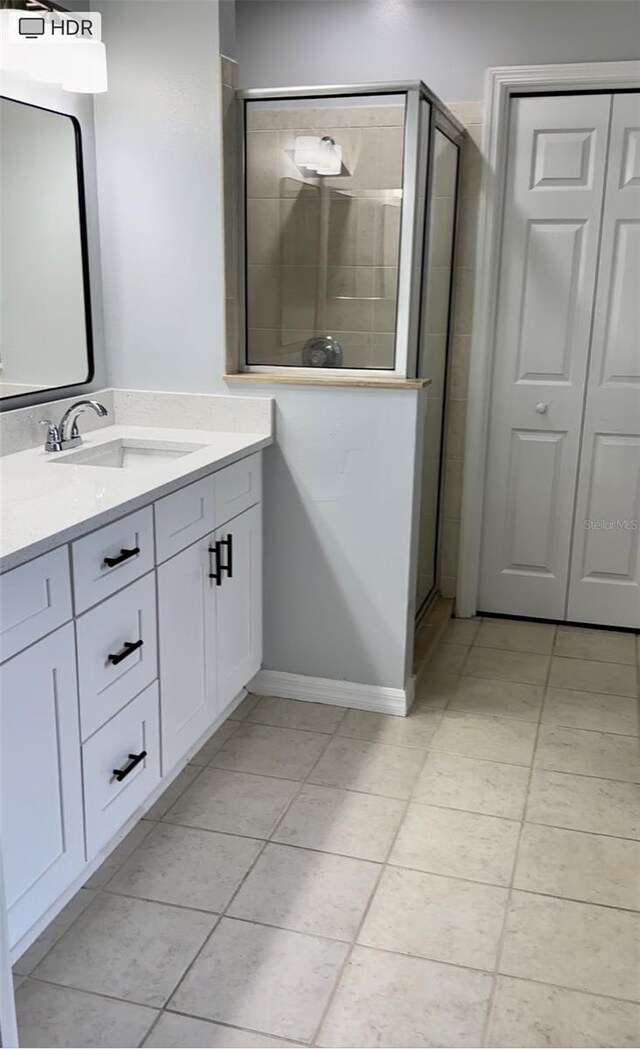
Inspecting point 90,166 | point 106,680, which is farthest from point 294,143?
point 106,680

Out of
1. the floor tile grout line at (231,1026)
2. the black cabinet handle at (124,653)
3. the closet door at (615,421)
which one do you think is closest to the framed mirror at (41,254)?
the black cabinet handle at (124,653)

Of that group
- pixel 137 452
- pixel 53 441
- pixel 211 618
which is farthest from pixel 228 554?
pixel 53 441

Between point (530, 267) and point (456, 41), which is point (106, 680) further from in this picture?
point (456, 41)

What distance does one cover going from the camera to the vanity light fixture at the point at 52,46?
225 cm

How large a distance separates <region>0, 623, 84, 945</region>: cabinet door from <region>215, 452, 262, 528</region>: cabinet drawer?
31.3 inches

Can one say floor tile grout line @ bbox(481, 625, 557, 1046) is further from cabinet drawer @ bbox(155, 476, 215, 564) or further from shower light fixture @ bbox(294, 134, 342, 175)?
shower light fixture @ bbox(294, 134, 342, 175)

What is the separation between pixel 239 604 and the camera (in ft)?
8.93

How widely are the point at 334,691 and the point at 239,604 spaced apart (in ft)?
1.64

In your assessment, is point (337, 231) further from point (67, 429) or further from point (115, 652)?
point (115, 652)

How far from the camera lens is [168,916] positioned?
1.97m

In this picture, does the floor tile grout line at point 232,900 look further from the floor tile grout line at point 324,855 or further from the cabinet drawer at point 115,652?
the cabinet drawer at point 115,652

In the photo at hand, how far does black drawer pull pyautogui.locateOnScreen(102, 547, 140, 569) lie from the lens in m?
1.90

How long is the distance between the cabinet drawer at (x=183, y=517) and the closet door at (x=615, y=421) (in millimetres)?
1750

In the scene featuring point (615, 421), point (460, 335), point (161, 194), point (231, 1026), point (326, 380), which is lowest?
point (231, 1026)
